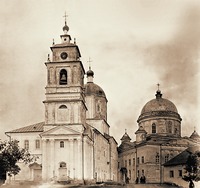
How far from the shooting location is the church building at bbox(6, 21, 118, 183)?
35.3 m

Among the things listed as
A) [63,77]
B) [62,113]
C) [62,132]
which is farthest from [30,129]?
[63,77]

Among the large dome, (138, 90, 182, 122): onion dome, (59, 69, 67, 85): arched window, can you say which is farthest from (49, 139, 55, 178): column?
the large dome

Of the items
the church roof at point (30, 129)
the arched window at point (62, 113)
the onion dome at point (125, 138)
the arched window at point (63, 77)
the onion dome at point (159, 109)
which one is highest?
the arched window at point (63, 77)

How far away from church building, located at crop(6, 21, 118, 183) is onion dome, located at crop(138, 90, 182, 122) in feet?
48.3

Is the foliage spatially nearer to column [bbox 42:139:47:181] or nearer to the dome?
column [bbox 42:139:47:181]

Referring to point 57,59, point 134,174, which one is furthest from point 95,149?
point 134,174

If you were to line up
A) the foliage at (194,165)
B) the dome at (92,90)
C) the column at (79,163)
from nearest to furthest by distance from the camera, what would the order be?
the foliage at (194,165) → the column at (79,163) → the dome at (92,90)

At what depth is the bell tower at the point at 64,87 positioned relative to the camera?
36.2 metres

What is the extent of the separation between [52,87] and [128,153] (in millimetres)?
21272

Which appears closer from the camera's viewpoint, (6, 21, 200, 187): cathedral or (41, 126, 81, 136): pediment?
(6, 21, 200, 187): cathedral

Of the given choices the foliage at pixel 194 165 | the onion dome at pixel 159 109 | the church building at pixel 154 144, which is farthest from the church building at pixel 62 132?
the onion dome at pixel 159 109

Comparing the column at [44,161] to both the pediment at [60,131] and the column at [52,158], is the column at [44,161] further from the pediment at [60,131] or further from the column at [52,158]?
the pediment at [60,131]

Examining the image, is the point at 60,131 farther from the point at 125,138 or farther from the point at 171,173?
the point at 125,138

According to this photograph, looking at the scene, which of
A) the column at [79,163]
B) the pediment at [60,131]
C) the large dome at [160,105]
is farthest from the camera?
the large dome at [160,105]
